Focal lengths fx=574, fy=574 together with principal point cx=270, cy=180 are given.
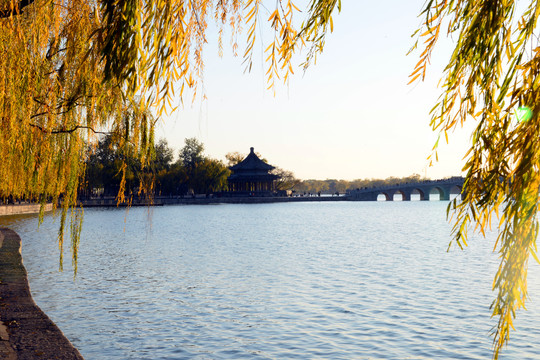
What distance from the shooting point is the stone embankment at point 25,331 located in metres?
7.38

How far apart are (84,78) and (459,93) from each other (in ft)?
12.8

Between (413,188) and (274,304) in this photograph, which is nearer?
(274,304)

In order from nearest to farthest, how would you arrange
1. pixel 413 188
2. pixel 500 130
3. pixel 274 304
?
pixel 500 130 → pixel 274 304 → pixel 413 188

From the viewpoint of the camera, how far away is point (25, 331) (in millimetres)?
8398

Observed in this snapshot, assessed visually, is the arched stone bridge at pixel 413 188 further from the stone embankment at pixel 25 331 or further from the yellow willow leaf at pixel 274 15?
the yellow willow leaf at pixel 274 15

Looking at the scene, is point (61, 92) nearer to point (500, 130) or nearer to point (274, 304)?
point (500, 130)

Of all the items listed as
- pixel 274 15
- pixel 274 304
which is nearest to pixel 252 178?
pixel 274 304

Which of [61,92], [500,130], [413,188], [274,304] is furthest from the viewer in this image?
[413,188]

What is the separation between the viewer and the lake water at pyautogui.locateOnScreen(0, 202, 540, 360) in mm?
10586

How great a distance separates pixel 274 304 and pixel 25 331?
7185 millimetres

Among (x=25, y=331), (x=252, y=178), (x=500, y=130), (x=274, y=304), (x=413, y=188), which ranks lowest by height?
(x=274, y=304)

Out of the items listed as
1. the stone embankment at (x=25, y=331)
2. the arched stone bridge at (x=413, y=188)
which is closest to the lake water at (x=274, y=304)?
the stone embankment at (x=25, y=331)

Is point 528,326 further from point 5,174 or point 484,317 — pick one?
point 5,174

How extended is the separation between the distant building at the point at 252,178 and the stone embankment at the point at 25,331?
275 feet
